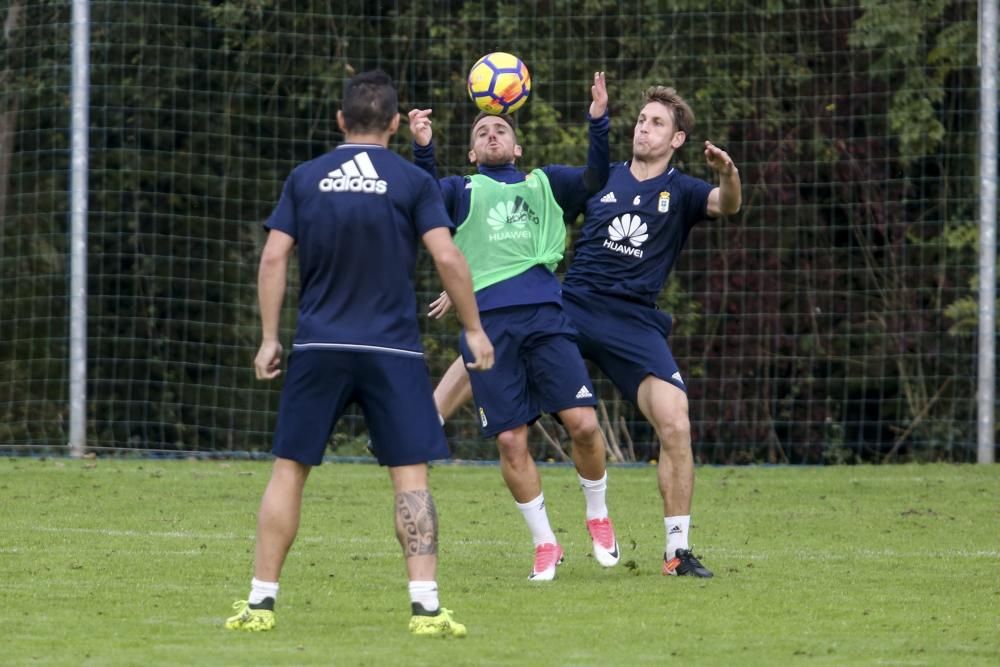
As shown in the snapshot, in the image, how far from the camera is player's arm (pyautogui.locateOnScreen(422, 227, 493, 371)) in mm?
5793

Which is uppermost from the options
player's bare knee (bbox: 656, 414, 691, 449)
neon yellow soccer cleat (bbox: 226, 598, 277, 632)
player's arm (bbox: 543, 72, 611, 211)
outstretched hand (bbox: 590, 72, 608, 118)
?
outstretched hand (bbox: 590, 72, 608, 118)

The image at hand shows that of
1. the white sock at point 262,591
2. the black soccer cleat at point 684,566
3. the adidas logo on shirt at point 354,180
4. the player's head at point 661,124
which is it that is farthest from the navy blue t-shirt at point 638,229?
the white sock at point 262,591

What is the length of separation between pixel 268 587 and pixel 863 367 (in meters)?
11.5

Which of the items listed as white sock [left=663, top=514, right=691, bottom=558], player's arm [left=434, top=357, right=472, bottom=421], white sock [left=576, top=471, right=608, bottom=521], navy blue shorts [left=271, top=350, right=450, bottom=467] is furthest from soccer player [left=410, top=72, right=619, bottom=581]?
navy blue shorts [left=271, top=350, right=450, bottom=467]

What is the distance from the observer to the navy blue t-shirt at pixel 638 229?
8.17 meters

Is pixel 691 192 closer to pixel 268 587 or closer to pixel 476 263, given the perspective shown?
pixel 476 263

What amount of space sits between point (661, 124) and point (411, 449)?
2.83 meters

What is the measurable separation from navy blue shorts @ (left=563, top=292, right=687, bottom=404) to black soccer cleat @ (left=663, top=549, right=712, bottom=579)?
2.68 feet

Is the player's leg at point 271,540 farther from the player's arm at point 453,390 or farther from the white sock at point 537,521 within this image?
the player's arm at point 453,390

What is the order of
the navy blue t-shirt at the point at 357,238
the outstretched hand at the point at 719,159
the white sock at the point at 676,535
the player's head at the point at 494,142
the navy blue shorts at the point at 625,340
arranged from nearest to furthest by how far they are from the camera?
the navy blue t-shirt at the point at 357,238, the outstretched hand at the point at 719,159, the white sock at the point at 676,535, the player's head at the point at 494,142, the navy blue shorts at the point at 625,340

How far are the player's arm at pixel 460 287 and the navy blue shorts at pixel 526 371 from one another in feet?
6.16

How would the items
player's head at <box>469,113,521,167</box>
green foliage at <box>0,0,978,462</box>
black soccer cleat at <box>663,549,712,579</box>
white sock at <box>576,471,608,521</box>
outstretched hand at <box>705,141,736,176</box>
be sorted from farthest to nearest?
1. green foliage at <box>0,0,978,462</box>
2. white sock at <box>576,471,608,521</box>
3. player's head at <box>469,113,521,167</box>
4. black soccer cleat at <box>663,549,712,579</box>
5. outstretched hand at <box>705,141,736,176</box>

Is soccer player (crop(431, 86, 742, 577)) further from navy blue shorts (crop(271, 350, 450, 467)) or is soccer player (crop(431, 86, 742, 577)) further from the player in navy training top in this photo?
navy blue shorts (crop(271, 350, 450, 467))

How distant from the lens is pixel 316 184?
5809 mm
